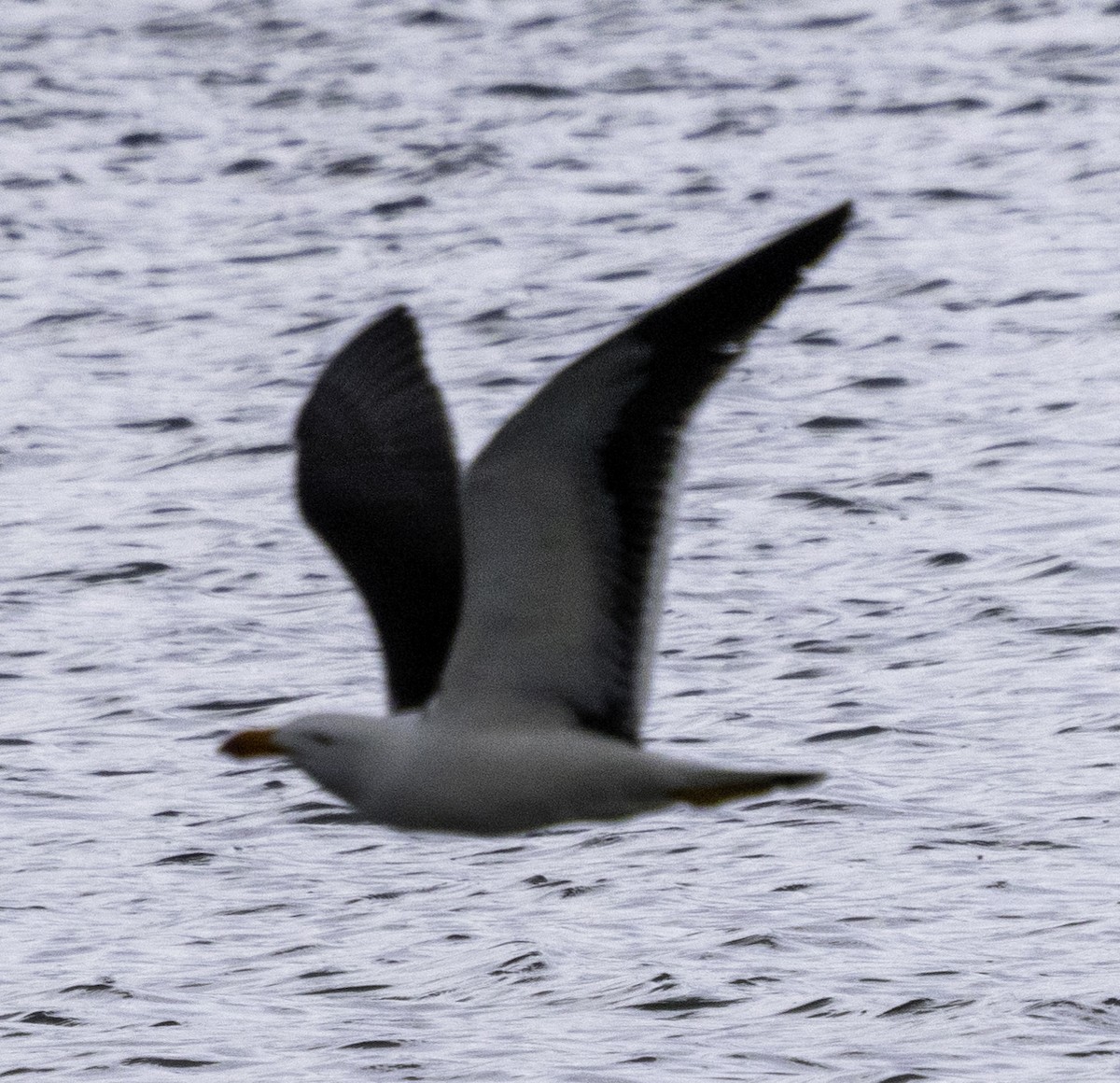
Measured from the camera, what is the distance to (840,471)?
1598 centimetres

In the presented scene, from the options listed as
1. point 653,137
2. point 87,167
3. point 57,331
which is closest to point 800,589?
point 57,331

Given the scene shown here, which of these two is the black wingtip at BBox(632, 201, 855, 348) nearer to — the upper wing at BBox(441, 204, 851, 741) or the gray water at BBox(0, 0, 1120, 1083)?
the upper wing at BBox(441, 204, 851, 741)

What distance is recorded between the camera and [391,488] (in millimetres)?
7082

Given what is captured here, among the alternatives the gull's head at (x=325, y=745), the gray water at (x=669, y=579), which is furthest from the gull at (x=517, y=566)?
the gray water at (x=669, y=579)

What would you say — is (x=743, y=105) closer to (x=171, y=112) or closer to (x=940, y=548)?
(x=171, y=112)

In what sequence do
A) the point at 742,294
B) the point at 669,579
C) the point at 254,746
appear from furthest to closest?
the point at 669,579, the point at 254,746, the point at 742,294

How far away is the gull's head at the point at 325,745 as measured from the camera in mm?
6906

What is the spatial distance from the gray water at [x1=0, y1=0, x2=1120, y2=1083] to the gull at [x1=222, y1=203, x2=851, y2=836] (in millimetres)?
3644

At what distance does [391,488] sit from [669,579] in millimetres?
7671

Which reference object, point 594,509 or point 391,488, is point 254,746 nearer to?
point 391,488

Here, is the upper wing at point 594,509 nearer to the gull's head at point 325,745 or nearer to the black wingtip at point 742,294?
the black wingtip at point 742,294

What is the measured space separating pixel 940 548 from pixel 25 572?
4915 mm

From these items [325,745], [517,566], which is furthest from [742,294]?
[325,745]

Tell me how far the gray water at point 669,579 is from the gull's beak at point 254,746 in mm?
3657
